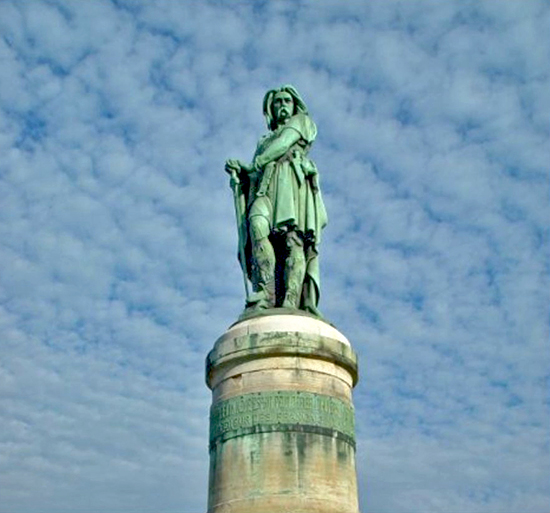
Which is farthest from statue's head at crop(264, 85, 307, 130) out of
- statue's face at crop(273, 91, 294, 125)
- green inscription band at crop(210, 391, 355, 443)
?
green inscription band at crop(210, 391, 355, 443)

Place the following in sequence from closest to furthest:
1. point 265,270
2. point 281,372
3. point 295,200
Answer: point 281,372
point 265,270
point 295,200

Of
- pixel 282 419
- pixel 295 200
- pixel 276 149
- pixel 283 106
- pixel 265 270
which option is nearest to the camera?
pixel 282 419

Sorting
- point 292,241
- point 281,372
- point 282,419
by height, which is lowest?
point 282,419

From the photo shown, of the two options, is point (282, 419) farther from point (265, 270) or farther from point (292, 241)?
point (292, 241)

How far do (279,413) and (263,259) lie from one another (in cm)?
310

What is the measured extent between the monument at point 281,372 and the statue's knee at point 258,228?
0.06ft

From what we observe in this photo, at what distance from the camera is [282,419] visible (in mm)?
12289

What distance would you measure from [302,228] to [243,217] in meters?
1.15

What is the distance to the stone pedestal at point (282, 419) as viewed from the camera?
1190cm

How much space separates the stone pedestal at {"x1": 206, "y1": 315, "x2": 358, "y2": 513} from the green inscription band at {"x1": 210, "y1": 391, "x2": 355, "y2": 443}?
15mm

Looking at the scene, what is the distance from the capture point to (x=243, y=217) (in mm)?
15297

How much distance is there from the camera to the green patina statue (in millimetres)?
14500

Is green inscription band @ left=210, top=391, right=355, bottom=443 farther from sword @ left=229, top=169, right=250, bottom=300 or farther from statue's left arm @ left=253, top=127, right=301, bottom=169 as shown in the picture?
statue's left arm @ left=253, top=127, right=301, bottom=169

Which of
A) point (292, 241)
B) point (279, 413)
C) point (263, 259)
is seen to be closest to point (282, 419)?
point (279, 413)
